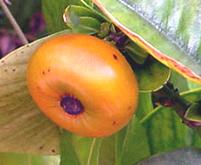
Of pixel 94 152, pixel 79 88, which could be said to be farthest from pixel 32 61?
pixel 94 152

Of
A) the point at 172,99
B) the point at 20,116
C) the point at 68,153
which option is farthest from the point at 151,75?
the point at 68,153

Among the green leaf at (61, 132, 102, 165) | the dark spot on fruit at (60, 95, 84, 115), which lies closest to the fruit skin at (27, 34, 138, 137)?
the dark spot on fruit at (60, 95, 84, 115)

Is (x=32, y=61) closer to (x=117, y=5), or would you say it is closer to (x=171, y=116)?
(x=117, y=5)

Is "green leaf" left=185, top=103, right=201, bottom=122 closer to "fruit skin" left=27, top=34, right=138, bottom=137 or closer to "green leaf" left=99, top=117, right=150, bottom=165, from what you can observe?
"fruit skin" left=27, top=34, right=138, bottom=137

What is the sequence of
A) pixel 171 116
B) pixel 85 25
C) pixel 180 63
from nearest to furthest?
pixel 180 63 → pixel 85 25 → pixel 171 116

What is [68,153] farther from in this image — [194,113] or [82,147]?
[194,113]

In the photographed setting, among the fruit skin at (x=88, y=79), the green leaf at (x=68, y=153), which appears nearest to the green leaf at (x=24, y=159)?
the green leaf at (x=68, y=153)

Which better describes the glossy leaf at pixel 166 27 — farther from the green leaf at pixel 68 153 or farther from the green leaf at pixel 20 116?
the green leaf at pixel 68 153
